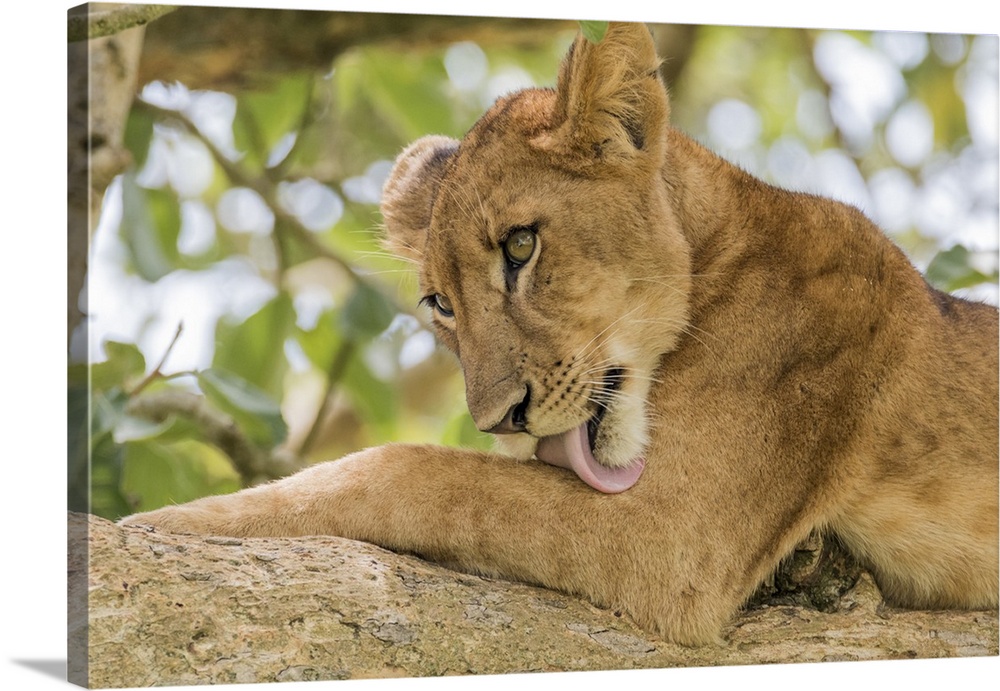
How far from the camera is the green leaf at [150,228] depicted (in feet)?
16.4

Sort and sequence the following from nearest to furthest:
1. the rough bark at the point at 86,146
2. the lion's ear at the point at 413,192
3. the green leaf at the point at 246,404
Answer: the rough bark at the point at 86,146 → the green leaf at the point at 246,404 → the lion's ear at the point at 413,192

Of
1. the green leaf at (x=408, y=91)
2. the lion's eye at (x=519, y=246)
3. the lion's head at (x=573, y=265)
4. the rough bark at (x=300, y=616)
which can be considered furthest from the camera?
the green leaf at (x=408, y=91)

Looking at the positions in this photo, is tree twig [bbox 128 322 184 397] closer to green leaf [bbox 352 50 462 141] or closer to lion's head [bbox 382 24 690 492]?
lion's head [bbox 382 24 690 492]

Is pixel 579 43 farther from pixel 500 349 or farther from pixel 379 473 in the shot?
pixel 379 473

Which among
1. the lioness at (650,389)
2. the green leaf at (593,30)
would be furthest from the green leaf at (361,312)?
the green leaf at (593,30)

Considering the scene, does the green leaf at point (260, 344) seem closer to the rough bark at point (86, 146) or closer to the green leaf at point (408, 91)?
the rough bark at point (86, 146)

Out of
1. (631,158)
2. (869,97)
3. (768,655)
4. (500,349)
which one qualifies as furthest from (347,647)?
(869,97)

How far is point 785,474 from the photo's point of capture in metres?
5.12

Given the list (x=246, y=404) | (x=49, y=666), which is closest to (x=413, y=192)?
(x=246, y=404)

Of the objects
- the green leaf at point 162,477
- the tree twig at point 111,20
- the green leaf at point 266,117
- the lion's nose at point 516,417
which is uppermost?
the tree twig at point 111,20

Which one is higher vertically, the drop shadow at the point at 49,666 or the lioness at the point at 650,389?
the lioness at the point at 650,389

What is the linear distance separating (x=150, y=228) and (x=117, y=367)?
579 mm

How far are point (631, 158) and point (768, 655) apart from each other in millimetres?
2050

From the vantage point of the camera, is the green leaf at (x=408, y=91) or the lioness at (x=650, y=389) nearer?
the lioness at (x=650, y=389)
